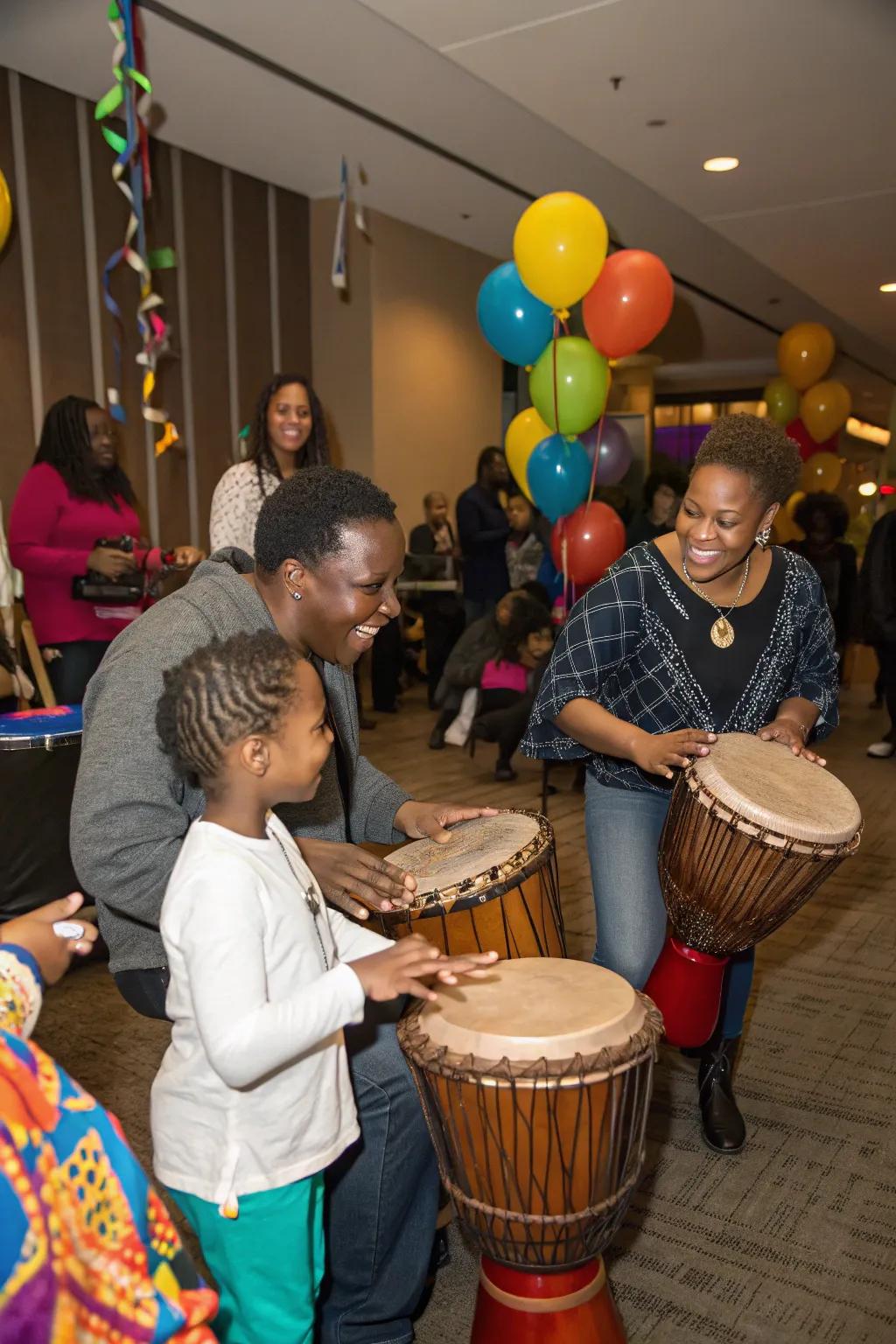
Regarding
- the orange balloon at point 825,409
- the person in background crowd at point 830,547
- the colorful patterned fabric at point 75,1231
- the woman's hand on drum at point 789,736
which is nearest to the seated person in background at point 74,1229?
the colorful patterned fabric at point 75,1231

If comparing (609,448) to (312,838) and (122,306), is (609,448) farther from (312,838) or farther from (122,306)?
(312,838)

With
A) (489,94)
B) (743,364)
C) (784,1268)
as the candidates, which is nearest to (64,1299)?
(784,1268)

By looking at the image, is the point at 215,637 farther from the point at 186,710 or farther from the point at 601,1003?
the point at 601,1003

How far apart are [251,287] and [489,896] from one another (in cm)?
549

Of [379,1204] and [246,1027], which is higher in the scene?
[246,1027]

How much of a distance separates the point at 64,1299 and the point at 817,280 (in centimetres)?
914

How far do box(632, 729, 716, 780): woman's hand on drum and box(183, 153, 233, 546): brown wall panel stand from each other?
4595mm

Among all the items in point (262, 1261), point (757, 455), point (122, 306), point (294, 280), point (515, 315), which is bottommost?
point (262, 1261)

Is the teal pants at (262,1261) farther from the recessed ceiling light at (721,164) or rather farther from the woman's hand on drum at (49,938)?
the recessed ceiling light at (721,164)

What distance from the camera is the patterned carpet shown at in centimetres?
169

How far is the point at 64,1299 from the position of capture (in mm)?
820

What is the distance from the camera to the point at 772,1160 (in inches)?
84.0

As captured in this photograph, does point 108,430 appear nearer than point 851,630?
Yes

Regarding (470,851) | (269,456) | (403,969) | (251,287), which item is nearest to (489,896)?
(470,851)
